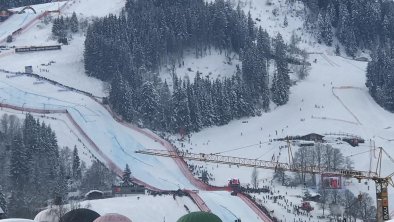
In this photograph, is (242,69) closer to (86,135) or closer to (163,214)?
(86,135)

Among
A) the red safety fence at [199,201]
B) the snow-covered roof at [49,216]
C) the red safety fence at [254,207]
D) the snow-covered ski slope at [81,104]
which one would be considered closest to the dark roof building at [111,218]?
the snow-covered roof at [49,216]

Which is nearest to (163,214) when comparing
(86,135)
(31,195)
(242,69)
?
(31,195)

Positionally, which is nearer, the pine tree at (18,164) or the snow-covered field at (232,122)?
the pine tree at (18,164)

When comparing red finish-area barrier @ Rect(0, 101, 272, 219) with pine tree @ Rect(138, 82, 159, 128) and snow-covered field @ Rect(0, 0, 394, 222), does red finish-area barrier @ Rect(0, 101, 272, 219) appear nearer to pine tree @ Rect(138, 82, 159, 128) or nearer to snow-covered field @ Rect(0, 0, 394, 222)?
snow-covered field @ Rect(0, 0, 394, 222)

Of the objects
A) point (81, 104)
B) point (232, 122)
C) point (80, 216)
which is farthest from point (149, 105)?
point (80, 216)

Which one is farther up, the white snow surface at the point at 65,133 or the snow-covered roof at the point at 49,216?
the snow-covered roof at the point at 49,216

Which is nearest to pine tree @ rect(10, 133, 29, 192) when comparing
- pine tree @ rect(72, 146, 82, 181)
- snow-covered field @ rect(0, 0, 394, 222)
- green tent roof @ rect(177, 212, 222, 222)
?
pine tree @ rect(72, 146, 82, 181)

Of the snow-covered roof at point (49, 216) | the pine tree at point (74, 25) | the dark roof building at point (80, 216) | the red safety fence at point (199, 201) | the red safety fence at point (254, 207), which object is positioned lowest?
the red safety fence at point (254, 207)

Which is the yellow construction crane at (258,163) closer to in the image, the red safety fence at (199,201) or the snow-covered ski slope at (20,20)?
the red safety fence at (199,201)

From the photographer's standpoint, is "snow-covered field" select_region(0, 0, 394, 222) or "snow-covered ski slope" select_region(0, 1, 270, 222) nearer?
"snow-covered ski slope" select_region(0, 1, 270, 222)
